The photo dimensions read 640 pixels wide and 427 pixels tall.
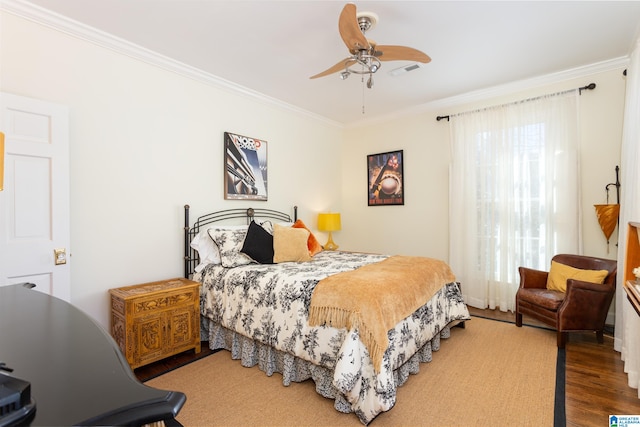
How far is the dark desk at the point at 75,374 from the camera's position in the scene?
571 mm

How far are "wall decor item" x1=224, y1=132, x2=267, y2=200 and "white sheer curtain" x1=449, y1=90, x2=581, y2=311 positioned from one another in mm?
2647

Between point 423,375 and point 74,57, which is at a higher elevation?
point 74,57

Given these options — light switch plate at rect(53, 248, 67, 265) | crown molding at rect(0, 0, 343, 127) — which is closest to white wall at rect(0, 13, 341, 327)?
crown molding at rect(0, 0, 343, 127)

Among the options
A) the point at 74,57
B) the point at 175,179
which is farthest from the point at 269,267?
the point at 74,57

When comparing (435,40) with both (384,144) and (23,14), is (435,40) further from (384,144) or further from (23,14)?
(23,14)

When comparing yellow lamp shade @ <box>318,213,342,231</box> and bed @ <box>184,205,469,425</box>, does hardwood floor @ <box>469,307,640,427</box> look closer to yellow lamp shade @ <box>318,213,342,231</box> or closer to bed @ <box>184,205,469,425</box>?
bed @ <box>184,205,469,425</box>

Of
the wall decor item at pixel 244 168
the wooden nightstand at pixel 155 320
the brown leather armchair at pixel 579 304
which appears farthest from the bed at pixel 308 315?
the brown leather armchair at pixel 579 304

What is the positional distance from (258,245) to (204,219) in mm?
795

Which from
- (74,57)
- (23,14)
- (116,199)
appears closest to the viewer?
(23,14)

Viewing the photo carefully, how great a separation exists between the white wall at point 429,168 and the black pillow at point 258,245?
240cm

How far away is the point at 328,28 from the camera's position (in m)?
2.65

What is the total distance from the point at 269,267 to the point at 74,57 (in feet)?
8.02

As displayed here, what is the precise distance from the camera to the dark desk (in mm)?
571

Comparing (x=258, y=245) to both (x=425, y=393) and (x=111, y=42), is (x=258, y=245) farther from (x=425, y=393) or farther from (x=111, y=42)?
(x=111, y=42)
